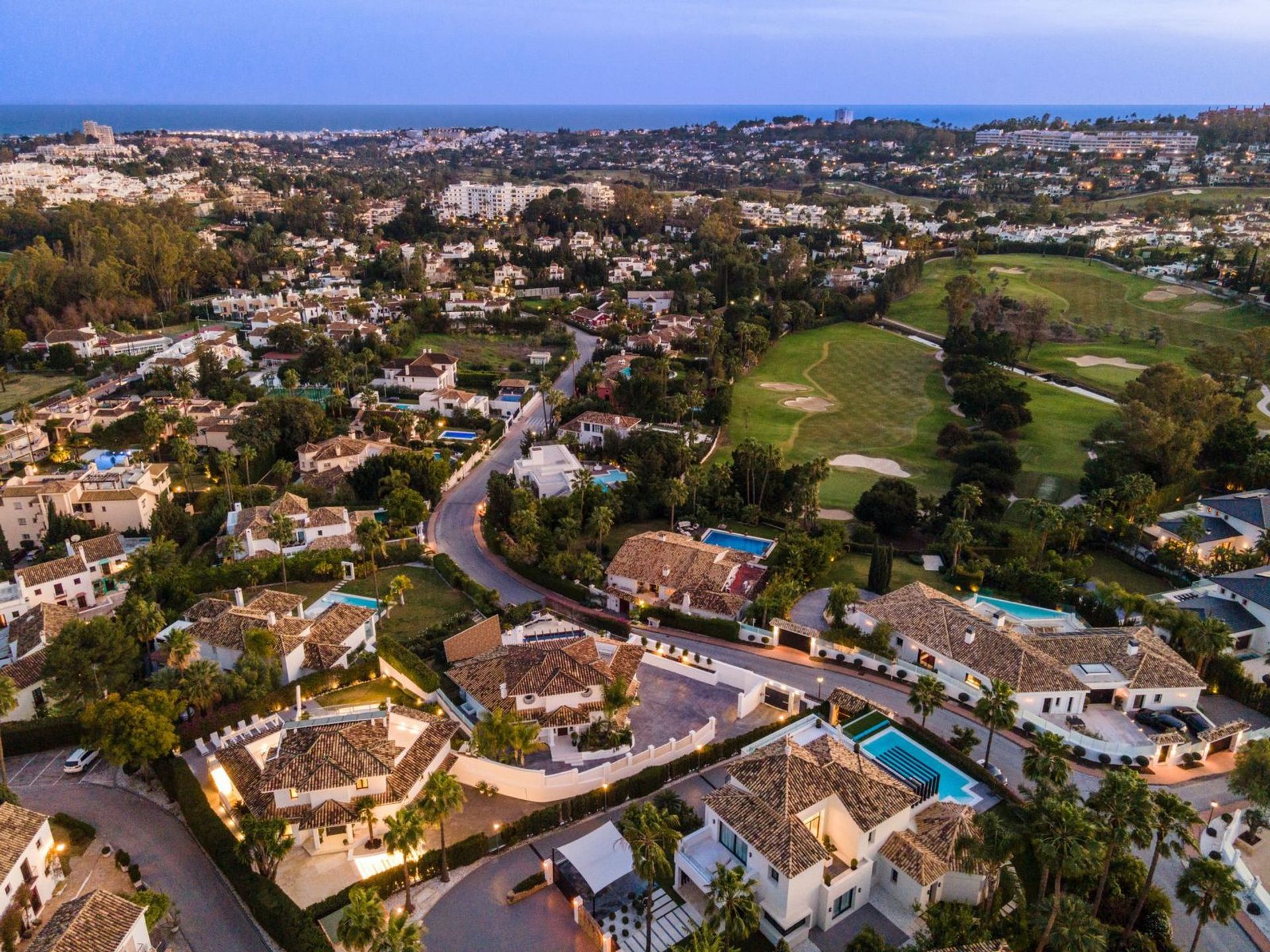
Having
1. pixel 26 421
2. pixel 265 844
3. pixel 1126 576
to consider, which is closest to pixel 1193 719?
pixel 1126 576

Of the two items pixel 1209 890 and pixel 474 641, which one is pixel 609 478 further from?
pixel 1209 890

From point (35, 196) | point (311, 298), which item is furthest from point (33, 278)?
point (35, 196)

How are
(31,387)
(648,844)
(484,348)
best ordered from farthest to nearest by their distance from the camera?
(484,348), (31,387), (648,844)

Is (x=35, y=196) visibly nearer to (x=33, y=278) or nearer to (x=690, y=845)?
(x=33, y=278)

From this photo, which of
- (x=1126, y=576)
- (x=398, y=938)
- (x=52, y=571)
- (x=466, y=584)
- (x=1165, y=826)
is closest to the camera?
(x=398, y=938)

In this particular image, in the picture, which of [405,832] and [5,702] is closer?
[405,832]

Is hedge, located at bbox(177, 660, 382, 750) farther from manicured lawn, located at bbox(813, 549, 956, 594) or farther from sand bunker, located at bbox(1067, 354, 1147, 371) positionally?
sand bunker, located at bbox(1067, 354, 1147, 371)

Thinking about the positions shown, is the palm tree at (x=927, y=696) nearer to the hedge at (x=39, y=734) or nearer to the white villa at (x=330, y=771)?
the white villa at (x=330, y=771)
